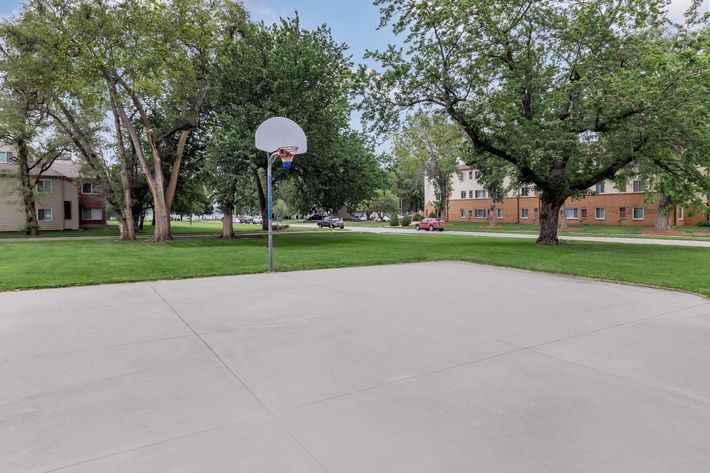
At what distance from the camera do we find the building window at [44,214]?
37.6 meters

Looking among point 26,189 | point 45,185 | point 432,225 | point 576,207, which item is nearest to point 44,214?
point 45,185

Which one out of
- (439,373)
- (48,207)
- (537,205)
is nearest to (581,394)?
(439,373)

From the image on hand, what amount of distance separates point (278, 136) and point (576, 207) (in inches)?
1714

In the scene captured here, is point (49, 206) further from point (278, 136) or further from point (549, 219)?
point (549, 219)

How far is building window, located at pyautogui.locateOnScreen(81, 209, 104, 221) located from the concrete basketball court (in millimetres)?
44408

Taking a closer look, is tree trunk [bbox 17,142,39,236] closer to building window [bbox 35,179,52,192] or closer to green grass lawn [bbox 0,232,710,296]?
building window [bbox 35,179,52,192]

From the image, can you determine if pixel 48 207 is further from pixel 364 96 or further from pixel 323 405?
pixel 323 405

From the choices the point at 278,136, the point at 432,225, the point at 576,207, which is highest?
the point at 278,136

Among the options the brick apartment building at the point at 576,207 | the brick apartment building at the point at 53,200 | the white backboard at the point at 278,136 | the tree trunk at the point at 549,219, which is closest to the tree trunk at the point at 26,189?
the brick apartment building at the point at 53,200

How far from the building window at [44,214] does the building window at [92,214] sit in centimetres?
559

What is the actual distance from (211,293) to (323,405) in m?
5.68

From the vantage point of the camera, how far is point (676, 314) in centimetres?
645

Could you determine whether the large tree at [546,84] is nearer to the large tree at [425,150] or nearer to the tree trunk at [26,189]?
the large tree at [425,150]

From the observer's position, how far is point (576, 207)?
4675 centimetres
